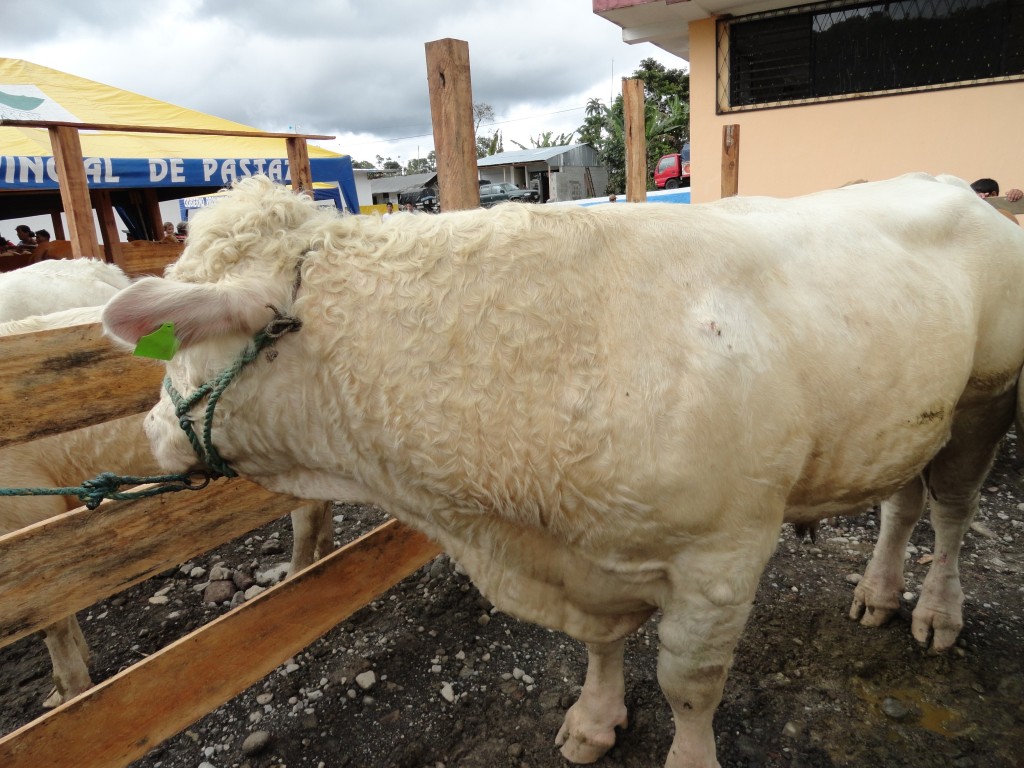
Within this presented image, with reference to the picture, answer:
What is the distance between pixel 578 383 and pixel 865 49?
8.41m

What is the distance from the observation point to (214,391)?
5.40 ft

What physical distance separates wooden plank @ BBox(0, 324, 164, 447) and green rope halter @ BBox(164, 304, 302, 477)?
57 cm

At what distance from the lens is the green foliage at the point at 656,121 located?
27094mm

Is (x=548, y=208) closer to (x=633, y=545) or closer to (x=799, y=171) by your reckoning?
(x=633, y=545)

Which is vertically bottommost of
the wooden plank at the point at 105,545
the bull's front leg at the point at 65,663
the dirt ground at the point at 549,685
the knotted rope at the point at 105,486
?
the dirt ground at the point at 549,685

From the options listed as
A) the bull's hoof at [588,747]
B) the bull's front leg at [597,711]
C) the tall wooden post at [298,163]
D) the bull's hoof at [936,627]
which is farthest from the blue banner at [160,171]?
the bull's hoof at [936,627]

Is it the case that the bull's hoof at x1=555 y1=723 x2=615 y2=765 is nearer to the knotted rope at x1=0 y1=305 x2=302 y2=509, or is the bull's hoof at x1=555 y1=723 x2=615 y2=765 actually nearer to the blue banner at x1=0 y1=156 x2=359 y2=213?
the knotted rope at x1=0 y1=305 x2=302 y2=509

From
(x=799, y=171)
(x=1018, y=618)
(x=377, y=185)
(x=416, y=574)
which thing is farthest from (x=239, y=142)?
(x=377, y=185)

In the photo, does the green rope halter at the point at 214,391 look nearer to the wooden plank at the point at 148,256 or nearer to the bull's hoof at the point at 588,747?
the bull's hoof at the point at 588,747

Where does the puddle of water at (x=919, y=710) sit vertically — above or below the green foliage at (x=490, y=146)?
below

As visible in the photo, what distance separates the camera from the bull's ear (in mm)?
1435

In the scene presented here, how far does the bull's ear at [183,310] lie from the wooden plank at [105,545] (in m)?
0.86

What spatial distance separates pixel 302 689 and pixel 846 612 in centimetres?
253

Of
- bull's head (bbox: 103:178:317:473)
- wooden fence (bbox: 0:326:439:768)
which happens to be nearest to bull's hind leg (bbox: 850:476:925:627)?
wooden fence (bbox: 0:326:439:768)
